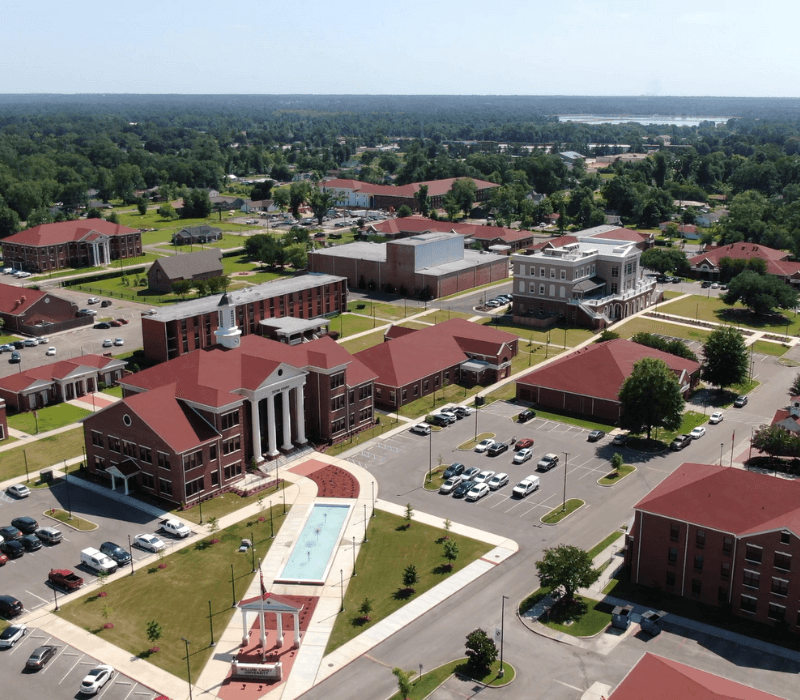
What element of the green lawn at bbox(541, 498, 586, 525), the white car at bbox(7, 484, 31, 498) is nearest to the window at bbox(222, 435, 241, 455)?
the white car at bbox(7, 484, 31, 498)

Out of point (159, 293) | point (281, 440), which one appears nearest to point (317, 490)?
point (281, 440)

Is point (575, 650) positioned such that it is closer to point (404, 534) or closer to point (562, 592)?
point (562, 592)

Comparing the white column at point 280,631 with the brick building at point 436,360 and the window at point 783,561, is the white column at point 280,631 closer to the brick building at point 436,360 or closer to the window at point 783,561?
the window at point 783,561

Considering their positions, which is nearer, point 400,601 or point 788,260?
point 400,601

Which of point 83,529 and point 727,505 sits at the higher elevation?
point 727,505

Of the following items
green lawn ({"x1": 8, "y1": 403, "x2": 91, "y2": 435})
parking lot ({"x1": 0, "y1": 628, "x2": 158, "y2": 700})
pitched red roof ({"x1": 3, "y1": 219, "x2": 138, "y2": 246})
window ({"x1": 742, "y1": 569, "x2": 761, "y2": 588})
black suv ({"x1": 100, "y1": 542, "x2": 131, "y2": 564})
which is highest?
pitched red roof ({"x1": 3, "y1": 219, "x2": 138, "y2": 246})

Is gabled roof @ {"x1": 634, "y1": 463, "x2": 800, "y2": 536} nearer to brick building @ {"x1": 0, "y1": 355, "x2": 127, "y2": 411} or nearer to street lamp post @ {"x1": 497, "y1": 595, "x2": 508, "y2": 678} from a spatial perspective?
street lamp post @ {"x1": 497, "y1": 595, "x2": 508, "y2": 678}

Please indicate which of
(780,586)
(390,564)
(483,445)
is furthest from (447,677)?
(483,445)
